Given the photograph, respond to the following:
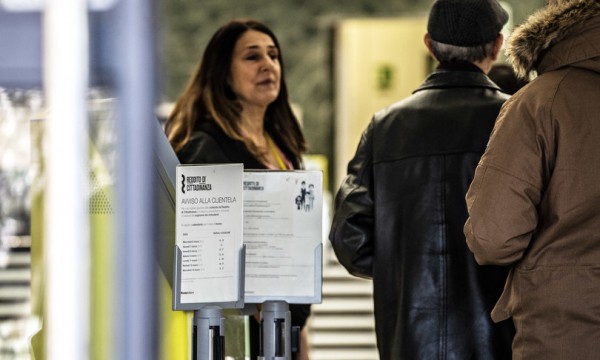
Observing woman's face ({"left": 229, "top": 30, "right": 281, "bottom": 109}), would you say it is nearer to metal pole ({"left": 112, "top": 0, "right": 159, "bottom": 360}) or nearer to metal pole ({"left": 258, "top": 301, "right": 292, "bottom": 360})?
metal pole ({"left": 258, "top": 301, "right": 292, "bottom": 360})

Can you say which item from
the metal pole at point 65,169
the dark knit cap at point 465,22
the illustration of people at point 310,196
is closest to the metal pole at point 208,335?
the illustration of people at point 310,196

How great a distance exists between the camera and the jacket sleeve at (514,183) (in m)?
2.38

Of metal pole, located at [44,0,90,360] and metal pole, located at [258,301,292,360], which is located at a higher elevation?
metal pole, located at [44,0,90,360]

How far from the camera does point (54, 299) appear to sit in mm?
1407

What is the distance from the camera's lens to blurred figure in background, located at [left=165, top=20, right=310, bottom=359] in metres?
3.45

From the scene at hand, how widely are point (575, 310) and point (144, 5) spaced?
50.6 inches

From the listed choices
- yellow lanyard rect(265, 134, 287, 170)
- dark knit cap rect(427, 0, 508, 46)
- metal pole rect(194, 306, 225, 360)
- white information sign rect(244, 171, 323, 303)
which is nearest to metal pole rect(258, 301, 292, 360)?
white information sign rect(244, 171, 323, 303)

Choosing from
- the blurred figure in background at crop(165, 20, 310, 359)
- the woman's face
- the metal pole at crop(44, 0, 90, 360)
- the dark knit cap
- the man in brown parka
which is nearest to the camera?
the metal pole at crop(44, 0, 90, 360)

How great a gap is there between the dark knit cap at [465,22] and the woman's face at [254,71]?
0.77 m

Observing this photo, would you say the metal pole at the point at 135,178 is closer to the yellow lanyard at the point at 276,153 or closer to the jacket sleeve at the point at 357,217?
the jacket sleeve at the point at 357,217

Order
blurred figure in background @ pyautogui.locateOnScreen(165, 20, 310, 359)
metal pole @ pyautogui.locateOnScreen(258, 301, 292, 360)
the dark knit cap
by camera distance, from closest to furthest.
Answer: metal pole @ pyautogui.locateOnScreen(258, 301, 292, 360), the dark knit cap, blurred figure in background @ pyautogui.locateOnScreen(165, 20, 310, 359)

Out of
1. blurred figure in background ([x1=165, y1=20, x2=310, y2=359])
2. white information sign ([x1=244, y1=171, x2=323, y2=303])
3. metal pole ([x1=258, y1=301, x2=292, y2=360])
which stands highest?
blurred figure in background ([x1=165, y1=20, x2=310, y2=359])

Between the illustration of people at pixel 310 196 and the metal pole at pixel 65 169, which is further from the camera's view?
the illustration of people at pixel 310 196

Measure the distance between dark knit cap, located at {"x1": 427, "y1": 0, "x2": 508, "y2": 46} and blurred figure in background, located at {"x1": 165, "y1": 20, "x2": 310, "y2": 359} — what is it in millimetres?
773
